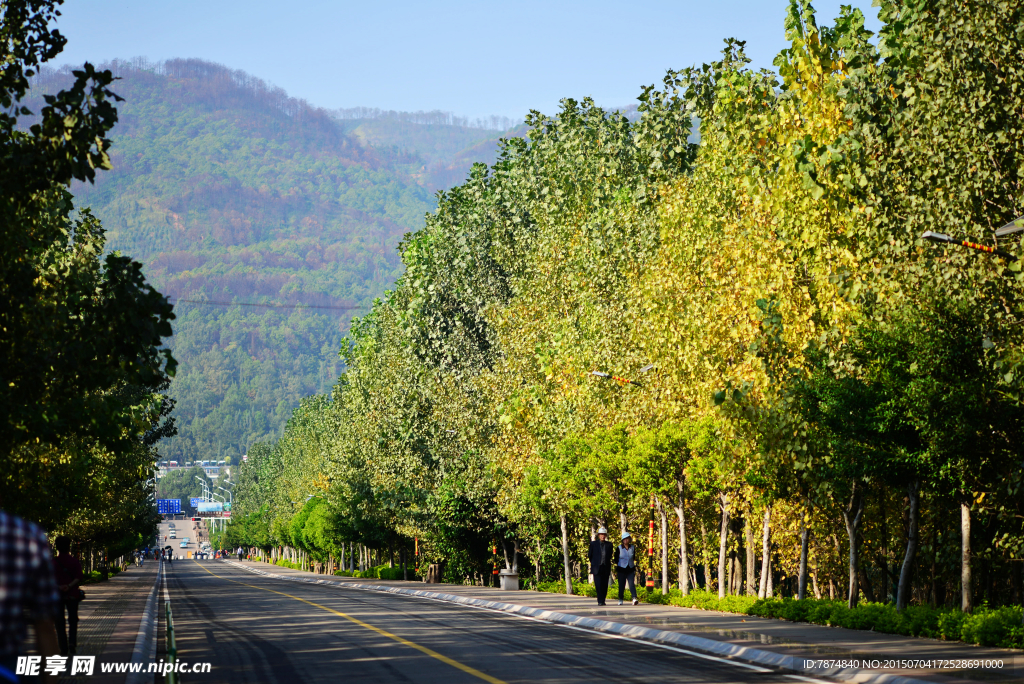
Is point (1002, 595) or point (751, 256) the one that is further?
point (1002, 595)

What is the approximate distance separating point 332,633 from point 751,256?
11611 mm

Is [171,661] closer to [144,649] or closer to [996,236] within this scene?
[144,649]

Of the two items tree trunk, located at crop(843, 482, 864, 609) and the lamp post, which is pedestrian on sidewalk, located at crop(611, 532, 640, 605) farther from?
the lamp post

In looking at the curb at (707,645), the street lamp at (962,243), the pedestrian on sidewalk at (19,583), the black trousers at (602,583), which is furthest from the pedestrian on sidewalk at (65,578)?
the black trousers at (602,583)

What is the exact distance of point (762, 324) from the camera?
74.3 ft

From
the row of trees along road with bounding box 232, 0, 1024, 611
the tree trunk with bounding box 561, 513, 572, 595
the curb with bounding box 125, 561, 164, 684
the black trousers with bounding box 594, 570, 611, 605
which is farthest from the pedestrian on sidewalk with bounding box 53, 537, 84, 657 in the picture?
the tree trunk with bounding box 561, 513, 572, 595

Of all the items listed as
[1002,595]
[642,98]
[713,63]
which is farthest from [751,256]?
[642,98]

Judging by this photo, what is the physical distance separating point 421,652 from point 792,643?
591 cm

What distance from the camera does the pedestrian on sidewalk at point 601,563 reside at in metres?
29.1

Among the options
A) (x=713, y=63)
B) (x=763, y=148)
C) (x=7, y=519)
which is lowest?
(x=7, y=519)

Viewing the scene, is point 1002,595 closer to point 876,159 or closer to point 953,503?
point 953,503

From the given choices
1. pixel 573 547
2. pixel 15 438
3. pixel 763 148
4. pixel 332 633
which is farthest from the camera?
pixel 573 547

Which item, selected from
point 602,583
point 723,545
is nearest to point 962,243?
point 723,545

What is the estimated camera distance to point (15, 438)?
15.4 metres
